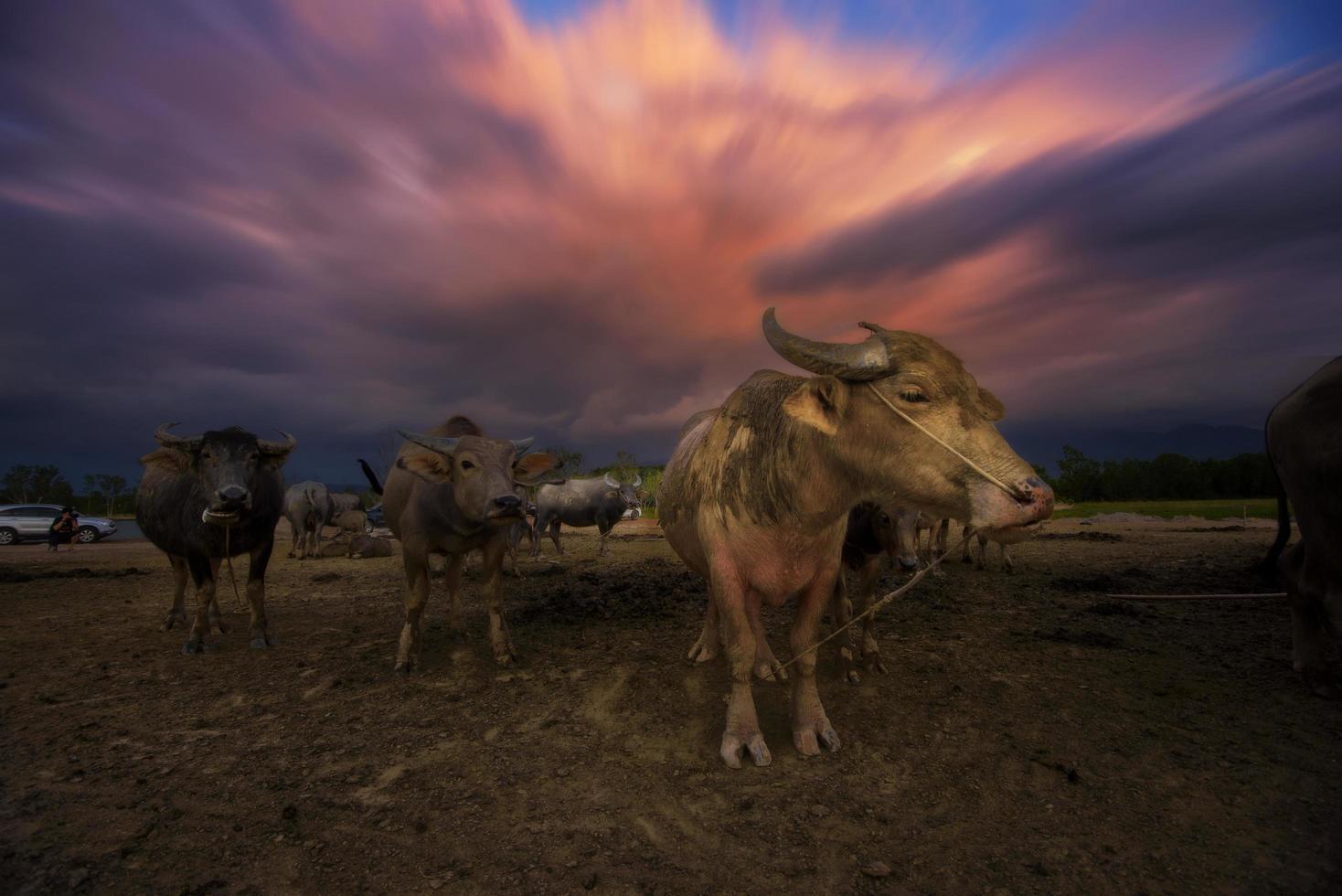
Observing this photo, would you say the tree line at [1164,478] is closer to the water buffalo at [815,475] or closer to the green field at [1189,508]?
the green field at [1189,508]

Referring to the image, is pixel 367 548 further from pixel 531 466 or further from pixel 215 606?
pixel 531 466

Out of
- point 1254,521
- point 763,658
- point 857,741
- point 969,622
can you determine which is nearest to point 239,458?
point 763,658

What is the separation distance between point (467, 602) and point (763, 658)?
6323mm

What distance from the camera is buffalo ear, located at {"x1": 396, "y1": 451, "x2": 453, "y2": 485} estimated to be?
17.9 feet

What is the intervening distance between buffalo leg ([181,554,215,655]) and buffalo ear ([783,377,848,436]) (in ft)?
22.6

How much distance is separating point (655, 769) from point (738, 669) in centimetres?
80

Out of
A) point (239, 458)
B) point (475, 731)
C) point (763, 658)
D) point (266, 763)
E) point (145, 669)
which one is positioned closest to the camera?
point (266, 763)

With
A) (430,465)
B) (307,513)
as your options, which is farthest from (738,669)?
(307,513)

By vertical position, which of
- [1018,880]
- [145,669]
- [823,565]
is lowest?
[1018,880]

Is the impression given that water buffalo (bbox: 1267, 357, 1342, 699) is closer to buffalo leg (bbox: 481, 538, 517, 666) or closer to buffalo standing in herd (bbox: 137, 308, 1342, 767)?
buffalo standing in herd (bbox: 137, 308, 1342, 767)

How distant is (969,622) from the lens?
22.8 feet

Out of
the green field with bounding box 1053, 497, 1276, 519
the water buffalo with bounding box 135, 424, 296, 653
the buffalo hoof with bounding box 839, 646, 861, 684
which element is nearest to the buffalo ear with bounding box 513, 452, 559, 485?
the water buffalo with bounding box 135, 424, 296, 653

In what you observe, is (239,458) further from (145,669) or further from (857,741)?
(857,741)

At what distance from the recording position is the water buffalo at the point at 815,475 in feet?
9.43
